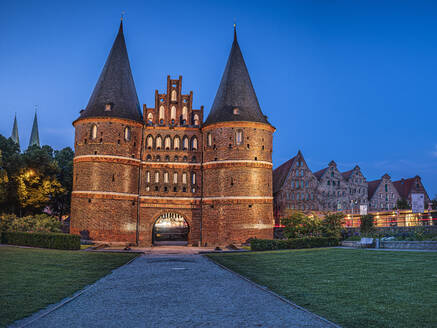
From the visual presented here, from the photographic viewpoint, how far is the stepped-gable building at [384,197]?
69.1m

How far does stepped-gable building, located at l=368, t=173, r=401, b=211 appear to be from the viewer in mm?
69125

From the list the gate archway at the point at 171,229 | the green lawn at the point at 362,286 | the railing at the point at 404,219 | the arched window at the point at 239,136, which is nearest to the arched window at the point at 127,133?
the arched window at the point at 239,136

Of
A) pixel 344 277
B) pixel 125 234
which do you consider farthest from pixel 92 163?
pixel 344 277

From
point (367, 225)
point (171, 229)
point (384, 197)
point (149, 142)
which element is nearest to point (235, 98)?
point (149, 142)

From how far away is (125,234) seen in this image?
4156cm

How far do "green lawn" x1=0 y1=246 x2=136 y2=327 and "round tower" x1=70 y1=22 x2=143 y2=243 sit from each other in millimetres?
16850

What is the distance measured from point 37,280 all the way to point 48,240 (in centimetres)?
1786

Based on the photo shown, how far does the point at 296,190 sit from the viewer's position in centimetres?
6078

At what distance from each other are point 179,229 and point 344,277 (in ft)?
150

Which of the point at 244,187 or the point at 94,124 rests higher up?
the point at 94,124

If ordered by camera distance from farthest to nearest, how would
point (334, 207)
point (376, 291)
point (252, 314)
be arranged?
point (334, 207) → point (376, 291) → point (252, 314)

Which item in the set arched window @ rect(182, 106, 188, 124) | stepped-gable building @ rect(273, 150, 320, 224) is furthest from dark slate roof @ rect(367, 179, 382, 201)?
arched window @ rect(182, 106, 188, 124)

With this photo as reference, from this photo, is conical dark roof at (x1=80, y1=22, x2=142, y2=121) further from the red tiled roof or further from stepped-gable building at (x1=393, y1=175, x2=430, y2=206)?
stepped-gable building at (x1=393, y1=175, x2=430, y2=206)

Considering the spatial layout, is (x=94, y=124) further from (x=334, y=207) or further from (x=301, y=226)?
(x=334, y=207)
